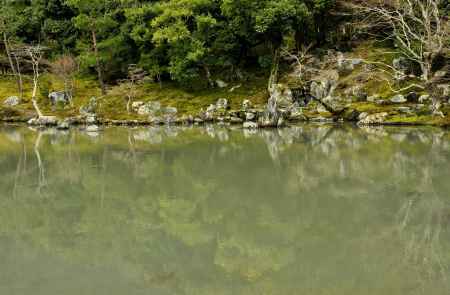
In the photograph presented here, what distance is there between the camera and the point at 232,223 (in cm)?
1013

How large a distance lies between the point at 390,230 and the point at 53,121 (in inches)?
1504

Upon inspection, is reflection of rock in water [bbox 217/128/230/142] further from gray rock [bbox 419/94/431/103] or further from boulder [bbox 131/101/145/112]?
gray rock [bbox 419/94/431/103]

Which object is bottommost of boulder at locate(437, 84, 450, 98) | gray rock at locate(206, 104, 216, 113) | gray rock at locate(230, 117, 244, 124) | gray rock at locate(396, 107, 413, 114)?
gray rock at locate(230, 117, 244, 124)

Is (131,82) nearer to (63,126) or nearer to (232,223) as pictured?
(63,126)

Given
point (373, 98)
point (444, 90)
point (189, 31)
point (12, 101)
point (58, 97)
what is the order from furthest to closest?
point (12, 101) < point (58, 97) < point (189, 31) < point (373, 98) < point (444, 90)

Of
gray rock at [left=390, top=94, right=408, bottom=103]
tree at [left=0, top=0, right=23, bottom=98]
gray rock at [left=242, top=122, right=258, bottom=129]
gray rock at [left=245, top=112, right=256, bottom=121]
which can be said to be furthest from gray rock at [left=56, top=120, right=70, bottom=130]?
gray rock at [left=390, top=94, right=408, bottom=103]

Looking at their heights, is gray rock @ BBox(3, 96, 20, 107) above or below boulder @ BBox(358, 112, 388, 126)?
below

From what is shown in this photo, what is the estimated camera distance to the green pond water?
23.4 ft

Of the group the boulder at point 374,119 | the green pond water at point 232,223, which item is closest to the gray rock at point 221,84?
the boulder at point 374,119

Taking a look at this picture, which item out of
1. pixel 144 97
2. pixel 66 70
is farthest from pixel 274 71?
pixel 66 70

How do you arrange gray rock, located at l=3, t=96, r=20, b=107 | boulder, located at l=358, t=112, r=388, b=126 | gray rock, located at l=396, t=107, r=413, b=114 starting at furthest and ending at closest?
gray rock, located at l=3, t=96, r=20, b=107 → gray rock, located at l=396, t=107, r=413, b=114 → boulder, located at l=358, t=112, r=388, b=126

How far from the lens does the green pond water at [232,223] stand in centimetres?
712

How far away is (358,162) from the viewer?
17.2 metres

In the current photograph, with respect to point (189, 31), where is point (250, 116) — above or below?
below
